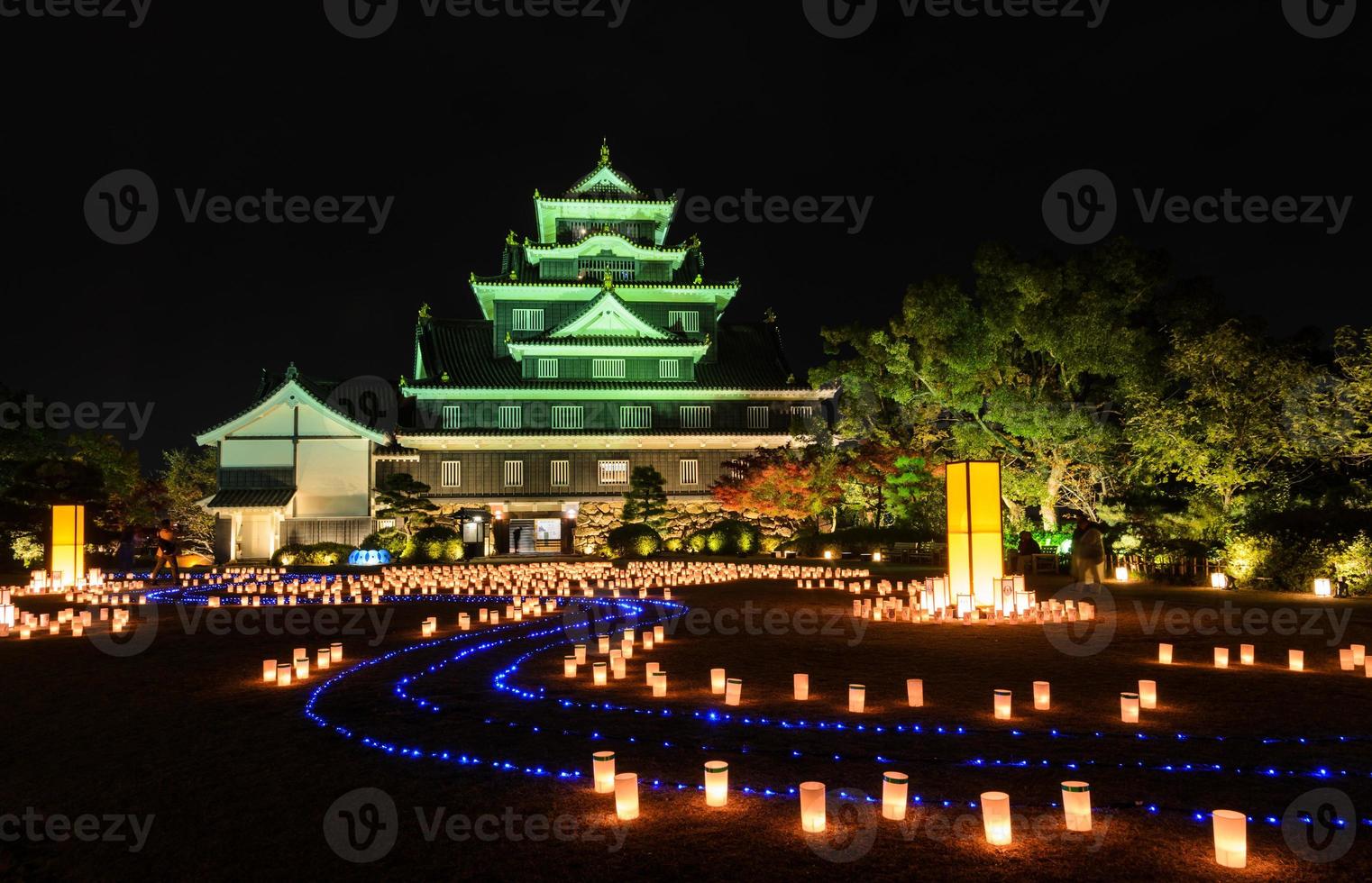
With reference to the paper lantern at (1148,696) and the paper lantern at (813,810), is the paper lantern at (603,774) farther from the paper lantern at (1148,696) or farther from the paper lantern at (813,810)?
the paper lantern at (1148,696)

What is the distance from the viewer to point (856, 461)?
33031mm

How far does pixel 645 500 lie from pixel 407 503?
30.4 feet

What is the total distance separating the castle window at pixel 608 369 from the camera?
40.6 metres

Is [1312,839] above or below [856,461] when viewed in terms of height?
below

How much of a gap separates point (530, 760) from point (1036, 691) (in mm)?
4565

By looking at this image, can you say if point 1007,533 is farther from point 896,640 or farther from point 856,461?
point 896,640

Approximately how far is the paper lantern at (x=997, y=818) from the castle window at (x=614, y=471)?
3479 centimetres

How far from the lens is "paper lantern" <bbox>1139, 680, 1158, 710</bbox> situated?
818 cm

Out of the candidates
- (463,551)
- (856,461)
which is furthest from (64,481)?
(856,461)

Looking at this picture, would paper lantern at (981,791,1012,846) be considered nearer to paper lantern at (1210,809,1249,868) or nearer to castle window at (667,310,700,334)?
paper lantern at (1210,809,1249,868)

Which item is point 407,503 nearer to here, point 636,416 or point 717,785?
point 636,416

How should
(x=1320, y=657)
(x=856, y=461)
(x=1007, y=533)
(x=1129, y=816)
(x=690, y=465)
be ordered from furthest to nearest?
(x=690, y=465)
(x=856, y=461)
(x=1007, y=533)
(x=1320, y=657)
(x=1129, y=816)

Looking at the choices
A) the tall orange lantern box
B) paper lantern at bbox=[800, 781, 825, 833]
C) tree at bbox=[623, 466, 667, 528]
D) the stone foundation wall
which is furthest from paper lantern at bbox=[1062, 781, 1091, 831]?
the stone foundation wall

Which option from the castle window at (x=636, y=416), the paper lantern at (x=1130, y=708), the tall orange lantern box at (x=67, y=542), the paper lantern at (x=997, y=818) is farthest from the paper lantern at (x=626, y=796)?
the castle window at (x=636, y=416)
